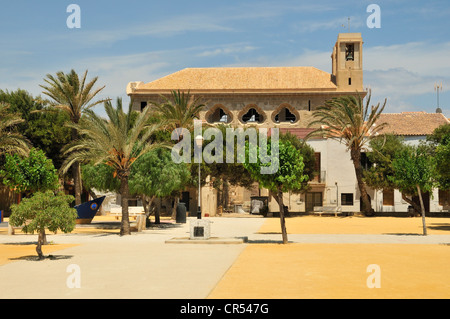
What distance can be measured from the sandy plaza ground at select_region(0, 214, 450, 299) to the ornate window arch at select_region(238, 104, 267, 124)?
47.9 meters

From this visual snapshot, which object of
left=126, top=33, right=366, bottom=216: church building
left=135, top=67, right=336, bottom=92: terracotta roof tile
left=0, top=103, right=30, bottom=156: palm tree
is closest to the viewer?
left=0, top=103, right=30, bottom=156: palm tree

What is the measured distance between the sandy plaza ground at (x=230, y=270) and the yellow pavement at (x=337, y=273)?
0.02m

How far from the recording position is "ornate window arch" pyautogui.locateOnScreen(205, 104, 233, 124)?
7012cm

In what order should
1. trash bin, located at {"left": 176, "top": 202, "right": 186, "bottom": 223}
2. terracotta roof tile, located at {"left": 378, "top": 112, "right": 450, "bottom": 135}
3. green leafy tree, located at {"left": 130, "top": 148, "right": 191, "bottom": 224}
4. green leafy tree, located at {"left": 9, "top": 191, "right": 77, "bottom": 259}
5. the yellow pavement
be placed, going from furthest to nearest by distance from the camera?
terracotta roof tile, located at {"left": 378, "top": 112, "right": 450, "bottom": 135} < trash bin, located at {"left": 176, "top": 202, "right": 186, "bottom": 223} < green leafy tree, located at {"left": 130, "top": 148, "right": 191, "bottom": 224} < green leafy tree, located at {"left": 9, "top": 191, "right": 77, "bottom": 259} < the yellow pavement

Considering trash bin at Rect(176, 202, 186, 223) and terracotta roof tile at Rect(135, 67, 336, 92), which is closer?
trash bin at Rect(176, 202, 186, 223)

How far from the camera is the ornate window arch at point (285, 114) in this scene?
6988 centimetres

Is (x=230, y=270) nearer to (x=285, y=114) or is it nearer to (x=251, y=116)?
(x=251, y=116)

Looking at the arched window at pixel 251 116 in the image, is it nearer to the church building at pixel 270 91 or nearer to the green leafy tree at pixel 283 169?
the church building at pixel 270 91

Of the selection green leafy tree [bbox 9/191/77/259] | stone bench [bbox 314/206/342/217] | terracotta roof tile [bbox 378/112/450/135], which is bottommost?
stone bench [bbox 314/206/342/217]

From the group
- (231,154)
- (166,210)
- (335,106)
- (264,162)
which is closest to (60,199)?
(264,162)

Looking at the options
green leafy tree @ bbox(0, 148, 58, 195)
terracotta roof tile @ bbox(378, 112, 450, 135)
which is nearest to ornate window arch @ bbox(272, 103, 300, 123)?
terracotta roof tile @ bbox(378, 112, 450, 135)

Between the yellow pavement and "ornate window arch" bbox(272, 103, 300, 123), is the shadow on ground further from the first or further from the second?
"ornate window arch" bbox(272, 103, 300, 123)

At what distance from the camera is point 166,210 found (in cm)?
5791
